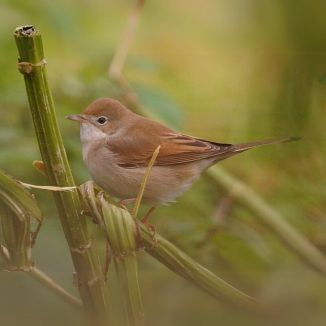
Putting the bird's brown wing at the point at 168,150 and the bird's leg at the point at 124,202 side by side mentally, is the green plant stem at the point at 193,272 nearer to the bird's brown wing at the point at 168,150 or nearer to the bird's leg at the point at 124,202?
the bird's leg at the point at 124,202

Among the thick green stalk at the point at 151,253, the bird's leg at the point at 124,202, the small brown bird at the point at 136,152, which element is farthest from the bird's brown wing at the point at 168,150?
the thick green stalk at the point at 151,253

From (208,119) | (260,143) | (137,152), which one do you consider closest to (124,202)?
(260,143)

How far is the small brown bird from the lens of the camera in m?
0.69

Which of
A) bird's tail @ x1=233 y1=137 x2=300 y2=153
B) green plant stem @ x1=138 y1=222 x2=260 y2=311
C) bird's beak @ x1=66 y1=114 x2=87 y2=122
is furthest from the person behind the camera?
bird's beak @ x1=66 y1=114 x2=87 y2=122

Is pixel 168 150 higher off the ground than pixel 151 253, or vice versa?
pixel 151 253

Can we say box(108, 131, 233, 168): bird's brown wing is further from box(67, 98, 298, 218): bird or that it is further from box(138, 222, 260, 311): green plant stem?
box(138, 222, 260, 311): green plant stem

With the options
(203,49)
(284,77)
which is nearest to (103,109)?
(284,77)

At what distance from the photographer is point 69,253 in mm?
355

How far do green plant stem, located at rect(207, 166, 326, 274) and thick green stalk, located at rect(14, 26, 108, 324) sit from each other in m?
0.25

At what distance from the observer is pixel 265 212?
816 millimetres

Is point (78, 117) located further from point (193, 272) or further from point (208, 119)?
point (193, 272)

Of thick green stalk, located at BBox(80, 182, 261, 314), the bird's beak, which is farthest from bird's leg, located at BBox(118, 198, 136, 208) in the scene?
the bird's beak

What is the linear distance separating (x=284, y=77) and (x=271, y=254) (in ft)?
0.67

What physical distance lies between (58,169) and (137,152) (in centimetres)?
45
